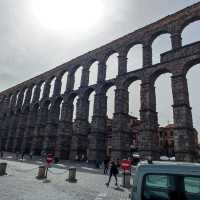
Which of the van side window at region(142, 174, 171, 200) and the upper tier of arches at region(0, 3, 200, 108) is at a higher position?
the upper tier of arches at region(0, 3, 200, 108)

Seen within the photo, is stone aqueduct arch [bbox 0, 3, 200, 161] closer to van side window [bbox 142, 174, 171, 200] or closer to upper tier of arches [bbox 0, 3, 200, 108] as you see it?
upper tier of arches [bbox 0, 3, 200, 108]

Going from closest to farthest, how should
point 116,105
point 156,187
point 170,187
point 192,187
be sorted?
point 192,187, point 170,187, point 156,187, point 116,105

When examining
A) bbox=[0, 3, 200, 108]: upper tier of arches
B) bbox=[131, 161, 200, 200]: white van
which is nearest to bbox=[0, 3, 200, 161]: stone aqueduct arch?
bbox=[0, 3, 200, 108]: upper tier of arches

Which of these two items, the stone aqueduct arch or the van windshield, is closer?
the van windshield

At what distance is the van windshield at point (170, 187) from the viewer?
10.9ft

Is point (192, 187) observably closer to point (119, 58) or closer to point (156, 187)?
point (156, 187)

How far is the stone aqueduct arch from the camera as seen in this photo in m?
21.4

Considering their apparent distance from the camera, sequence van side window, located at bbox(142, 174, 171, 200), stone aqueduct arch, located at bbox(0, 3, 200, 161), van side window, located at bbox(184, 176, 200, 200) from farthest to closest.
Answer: stone aqueduct arch, located at bbox(0, 3, 200, 161), van side window, located at bbox(142, 174, 171, 200), van side window, located at bbox(184, 176, 200, 200)

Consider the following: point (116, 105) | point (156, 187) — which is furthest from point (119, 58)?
point (156, 187)

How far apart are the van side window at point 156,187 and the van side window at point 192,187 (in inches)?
11.3

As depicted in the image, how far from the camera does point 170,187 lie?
3.50 meters

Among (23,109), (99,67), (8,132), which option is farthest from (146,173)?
(8,132)

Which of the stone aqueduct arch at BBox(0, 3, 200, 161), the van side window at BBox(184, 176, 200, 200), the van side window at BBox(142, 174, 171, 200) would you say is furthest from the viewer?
the stone aqueduct arch at BBox(0, 3, 200, 161)

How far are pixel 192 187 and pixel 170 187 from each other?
13.7 inches
